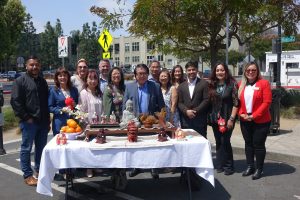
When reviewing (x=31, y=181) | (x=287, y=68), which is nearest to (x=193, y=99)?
(x=31, y=181)

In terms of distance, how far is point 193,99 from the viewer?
6.71 meters

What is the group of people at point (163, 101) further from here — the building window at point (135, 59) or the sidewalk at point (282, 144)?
the building window at point (135, 59)

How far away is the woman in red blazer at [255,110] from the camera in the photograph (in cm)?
653

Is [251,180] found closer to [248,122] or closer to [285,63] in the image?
[248,122]

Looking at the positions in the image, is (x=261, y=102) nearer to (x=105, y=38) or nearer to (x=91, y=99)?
(x=91, y=99)

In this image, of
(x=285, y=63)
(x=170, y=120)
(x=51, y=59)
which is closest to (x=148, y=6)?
(x=170, y=120)

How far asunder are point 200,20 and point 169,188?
789 cm

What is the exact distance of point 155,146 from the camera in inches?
200

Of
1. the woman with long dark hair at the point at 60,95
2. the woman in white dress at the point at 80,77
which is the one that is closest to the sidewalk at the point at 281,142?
the woman in white dress at the point at 80,77

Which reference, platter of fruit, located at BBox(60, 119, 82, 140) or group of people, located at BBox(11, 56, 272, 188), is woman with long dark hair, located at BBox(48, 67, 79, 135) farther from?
platter of fruit, located at BBox(60, 119, 82, 140)

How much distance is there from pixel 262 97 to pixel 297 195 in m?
1.56

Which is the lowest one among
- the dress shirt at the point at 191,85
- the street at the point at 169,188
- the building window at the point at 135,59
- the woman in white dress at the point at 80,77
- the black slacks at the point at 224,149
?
the street at the point at 169,188

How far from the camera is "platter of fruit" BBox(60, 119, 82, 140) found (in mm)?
5434

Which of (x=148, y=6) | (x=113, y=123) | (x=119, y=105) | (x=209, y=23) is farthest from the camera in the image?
(x=209, y=23)
